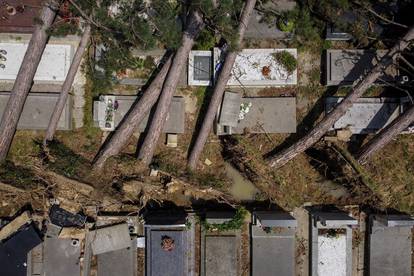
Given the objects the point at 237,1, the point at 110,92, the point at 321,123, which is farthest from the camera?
the point at 110,92

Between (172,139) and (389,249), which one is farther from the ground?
(172,139)

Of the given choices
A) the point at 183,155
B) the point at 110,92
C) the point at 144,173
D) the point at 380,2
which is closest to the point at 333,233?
the point at 183,155

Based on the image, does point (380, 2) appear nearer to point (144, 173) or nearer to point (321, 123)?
point (321, 123)

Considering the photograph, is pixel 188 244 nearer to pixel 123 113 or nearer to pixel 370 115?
pixel 123 113

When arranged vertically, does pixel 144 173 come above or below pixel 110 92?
below

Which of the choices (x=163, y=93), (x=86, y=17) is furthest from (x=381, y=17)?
(x=86, y=17)

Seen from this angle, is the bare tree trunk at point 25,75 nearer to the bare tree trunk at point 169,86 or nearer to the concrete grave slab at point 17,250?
the concrete grave slab at point 17,250

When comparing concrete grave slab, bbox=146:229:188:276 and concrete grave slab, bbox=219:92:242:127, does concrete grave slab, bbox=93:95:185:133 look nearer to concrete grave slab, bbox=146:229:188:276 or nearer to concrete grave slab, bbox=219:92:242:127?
concrete grave slab, bbox=219:92:242:127

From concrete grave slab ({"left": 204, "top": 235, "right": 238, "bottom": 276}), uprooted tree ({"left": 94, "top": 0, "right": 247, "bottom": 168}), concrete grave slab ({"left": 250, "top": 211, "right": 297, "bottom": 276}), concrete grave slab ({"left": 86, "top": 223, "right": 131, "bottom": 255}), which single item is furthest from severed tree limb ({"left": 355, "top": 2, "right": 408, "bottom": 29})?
concrete grave slab ({"left": 86, "top": 223, "right": 131, "bottom": 255})
